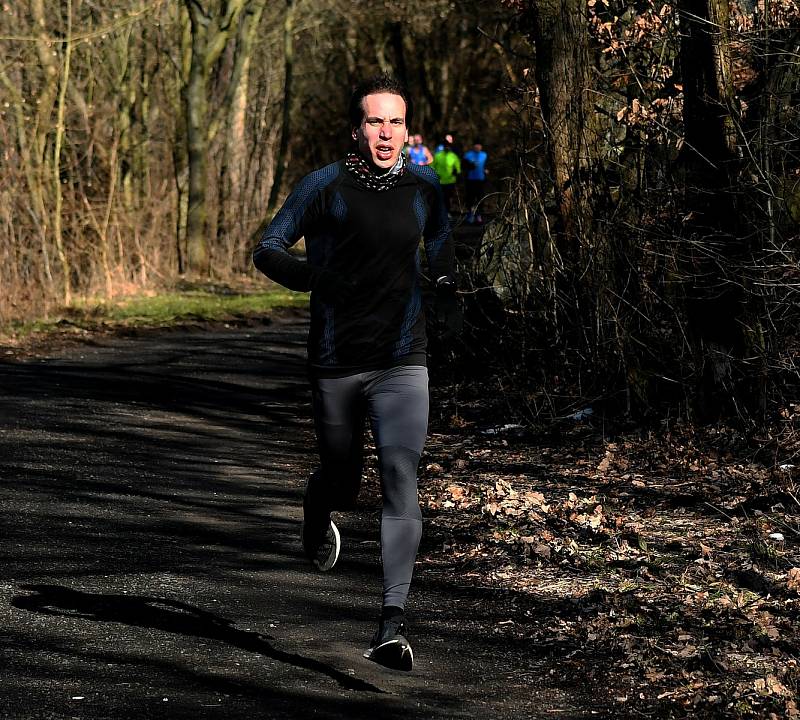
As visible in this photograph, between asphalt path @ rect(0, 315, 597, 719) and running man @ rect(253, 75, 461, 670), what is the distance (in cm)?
49

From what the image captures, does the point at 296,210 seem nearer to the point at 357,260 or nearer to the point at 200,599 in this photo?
the point at 357,260

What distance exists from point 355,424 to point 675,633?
167 centimetres

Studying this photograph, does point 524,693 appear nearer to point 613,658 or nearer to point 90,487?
point 613,658

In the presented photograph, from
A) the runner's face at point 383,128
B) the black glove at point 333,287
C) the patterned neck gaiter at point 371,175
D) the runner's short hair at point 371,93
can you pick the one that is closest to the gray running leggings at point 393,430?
the black glove at point 333,287

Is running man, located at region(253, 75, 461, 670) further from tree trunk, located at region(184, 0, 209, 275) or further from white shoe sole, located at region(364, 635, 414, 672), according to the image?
tree trunk, located at region(184, 0, 209, 275)

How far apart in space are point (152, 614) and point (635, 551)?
2.66 meters

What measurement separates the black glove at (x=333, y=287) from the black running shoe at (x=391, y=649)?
116 cm

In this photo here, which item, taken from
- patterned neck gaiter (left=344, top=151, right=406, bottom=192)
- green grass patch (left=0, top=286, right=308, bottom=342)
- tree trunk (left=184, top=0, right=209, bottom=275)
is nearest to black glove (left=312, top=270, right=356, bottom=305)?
patterned neck gaiter (left=344, top=151, right=406, bottom=192)

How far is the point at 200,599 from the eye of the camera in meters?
6.96

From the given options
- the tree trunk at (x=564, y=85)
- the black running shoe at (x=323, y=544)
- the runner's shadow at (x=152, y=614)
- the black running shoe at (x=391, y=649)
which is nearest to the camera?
the black running shoe at (x=391, y=649)

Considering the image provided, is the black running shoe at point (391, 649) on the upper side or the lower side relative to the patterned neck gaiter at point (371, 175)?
lower

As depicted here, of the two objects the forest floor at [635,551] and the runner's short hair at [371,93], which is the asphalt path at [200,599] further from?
the runner's short hair at [371,93]

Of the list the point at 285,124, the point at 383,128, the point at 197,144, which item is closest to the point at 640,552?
the point at 383,128

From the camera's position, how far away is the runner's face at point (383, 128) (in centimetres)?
556
